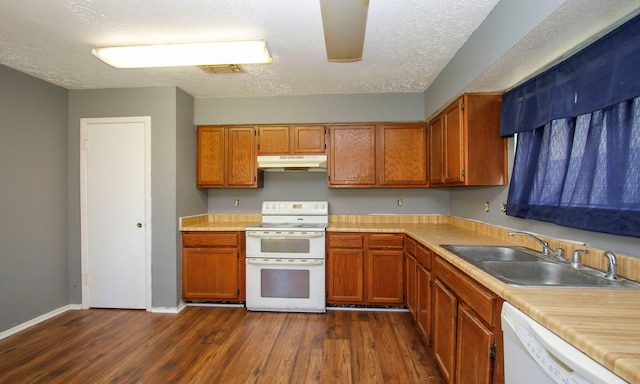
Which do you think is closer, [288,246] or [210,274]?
[288,246]

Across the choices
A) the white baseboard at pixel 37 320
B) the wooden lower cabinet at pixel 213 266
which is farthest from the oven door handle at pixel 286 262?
the white baseboard at pixel 37 320

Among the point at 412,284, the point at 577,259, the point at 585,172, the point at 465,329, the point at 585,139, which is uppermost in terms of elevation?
the point at 585,139

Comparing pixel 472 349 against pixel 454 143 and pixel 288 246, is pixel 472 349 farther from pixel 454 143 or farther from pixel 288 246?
pixel 288 246

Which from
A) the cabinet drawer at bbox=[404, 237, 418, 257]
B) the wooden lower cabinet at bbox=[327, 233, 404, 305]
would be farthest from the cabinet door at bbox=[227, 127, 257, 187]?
the cabinet drawer at bbox=[404, 237, 418, 257]

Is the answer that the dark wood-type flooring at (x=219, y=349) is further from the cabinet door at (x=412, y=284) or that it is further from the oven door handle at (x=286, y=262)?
the oven door handle at (x=286, y=262)

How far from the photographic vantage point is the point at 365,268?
2.90 meters

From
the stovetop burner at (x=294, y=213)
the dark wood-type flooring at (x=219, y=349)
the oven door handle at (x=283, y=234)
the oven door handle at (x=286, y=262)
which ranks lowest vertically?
the dark wood-type flooring at (x=219, y=349)

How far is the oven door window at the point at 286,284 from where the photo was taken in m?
2.87

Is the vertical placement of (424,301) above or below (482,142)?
below

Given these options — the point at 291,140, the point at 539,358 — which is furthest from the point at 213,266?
the point at 539,358

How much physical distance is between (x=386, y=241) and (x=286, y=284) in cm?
118

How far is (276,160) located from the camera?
3.14 meters

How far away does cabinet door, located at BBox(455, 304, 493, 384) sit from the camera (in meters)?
1.23

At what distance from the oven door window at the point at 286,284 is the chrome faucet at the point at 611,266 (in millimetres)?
2254
